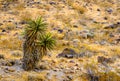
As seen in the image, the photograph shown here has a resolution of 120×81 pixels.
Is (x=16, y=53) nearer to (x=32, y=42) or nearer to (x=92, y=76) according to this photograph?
(x=32, y=42)

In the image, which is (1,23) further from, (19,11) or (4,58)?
(4,58)

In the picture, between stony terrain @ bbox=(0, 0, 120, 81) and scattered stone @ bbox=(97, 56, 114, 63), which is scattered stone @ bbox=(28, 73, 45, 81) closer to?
→ stony terrain @ bbox=(0, 0, 120, 81)

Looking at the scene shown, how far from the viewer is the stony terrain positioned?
19672 millimetres

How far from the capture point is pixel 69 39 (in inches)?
1018

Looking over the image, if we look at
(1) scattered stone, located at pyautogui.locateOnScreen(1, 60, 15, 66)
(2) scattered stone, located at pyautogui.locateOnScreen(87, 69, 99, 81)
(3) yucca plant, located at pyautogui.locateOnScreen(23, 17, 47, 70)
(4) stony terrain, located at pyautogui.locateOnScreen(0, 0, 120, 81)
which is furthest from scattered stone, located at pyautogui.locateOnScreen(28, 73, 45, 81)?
(2) scattered stone, located at pyautogui.locateOnScreen(87, 69, 99, 81)

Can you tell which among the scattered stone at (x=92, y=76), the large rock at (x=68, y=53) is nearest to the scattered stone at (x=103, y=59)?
the large rock at (x=68, y=53)

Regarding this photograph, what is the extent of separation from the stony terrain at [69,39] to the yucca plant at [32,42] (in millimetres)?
598

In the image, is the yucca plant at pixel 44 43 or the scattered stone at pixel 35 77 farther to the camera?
the yucca plant at pixel 44 43

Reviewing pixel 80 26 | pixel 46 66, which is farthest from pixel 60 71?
pixel 80 26

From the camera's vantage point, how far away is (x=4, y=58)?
21.1 m

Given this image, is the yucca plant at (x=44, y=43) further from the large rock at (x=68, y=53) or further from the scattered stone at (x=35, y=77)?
the large rock at (x=68, y=53)

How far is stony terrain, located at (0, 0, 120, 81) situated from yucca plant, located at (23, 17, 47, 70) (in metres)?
0.60

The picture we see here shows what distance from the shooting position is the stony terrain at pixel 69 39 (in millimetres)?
19672

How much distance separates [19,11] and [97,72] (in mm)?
14374
